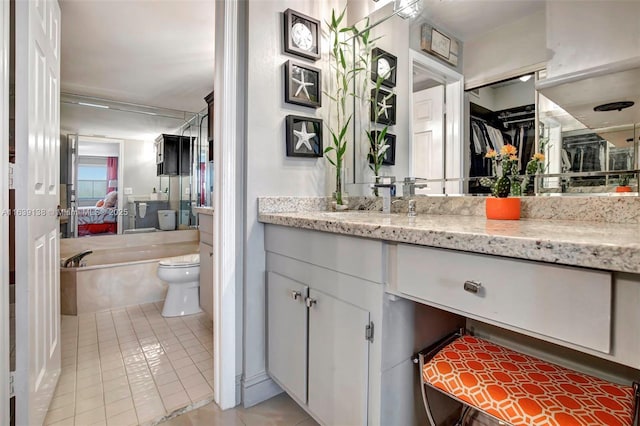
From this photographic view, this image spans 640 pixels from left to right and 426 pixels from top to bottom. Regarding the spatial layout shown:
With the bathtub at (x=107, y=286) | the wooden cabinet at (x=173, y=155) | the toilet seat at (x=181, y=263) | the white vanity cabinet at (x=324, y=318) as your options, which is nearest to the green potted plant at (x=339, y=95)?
the white vanity cabinet at (x=324, y=318)

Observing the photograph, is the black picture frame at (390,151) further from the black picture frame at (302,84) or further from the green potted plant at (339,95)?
the black picture frame at (302,84)

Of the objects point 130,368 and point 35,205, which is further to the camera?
point 130,368

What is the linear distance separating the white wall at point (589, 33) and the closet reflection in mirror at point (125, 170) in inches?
142

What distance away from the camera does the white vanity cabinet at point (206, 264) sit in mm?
2317

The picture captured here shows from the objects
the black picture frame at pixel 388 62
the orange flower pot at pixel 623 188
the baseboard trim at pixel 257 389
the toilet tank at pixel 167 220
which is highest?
the black picture frame at pixel 388 62

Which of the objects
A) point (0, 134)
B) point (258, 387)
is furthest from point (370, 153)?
point (0, 134)

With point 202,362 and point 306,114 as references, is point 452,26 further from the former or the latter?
point 202,362

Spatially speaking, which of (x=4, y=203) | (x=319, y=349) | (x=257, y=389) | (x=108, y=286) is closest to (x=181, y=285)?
(x=108, y=286)

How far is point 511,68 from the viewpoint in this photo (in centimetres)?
127

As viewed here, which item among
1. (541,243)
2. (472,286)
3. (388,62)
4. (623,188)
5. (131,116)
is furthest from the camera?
(131,116)

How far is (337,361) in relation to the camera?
3.65ft

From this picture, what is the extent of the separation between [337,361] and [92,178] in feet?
13.6

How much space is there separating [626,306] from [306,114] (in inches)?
57.9

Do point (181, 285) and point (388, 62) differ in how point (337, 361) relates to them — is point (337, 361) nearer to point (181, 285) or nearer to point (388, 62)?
point (388, 62)
